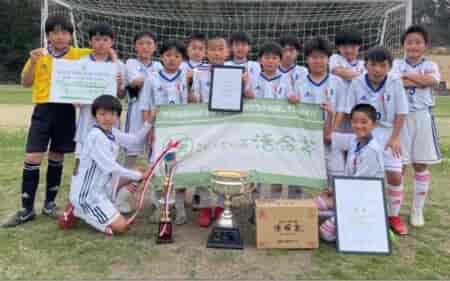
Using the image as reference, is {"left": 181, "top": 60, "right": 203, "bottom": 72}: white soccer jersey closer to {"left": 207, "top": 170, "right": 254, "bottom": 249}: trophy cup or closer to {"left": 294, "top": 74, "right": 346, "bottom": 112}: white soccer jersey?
{"left": 294, "top": 74, "right": 346, "bottom": 112}: white soccer jersey

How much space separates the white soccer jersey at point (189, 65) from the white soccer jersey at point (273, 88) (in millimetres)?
688

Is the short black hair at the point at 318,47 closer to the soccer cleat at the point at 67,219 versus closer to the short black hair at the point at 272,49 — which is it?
the short black hair at the point at 272,49

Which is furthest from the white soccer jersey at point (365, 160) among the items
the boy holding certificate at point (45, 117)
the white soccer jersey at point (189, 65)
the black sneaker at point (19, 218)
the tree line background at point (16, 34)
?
the tree line background at point (16, 34)

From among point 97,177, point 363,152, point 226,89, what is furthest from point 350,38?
point 97,177

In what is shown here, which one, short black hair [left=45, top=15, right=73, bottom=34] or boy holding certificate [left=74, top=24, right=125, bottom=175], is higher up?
short black hair [left=45, top=15, right=73, bottom=34]

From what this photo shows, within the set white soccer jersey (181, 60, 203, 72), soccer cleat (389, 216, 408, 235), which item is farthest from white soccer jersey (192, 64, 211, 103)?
soccer cleat (389, 216, 408, 235)

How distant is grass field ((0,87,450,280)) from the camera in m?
3.03

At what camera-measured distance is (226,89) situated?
12.8 ft

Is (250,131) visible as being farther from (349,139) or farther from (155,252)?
(155,252)

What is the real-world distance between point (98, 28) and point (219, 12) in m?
9.00

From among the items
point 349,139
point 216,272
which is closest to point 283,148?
point 349,139

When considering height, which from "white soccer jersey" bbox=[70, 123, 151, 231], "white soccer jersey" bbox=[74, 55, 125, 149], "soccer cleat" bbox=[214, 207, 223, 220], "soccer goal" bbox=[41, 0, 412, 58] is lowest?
"soccer cleat" bbox=[214, 207, 223, 220]

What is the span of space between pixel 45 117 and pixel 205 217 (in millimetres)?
1764

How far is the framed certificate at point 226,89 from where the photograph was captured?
383 cm
